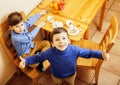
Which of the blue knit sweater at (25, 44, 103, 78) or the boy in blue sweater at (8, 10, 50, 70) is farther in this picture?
the boy in blue sweater at (8, 10, 50, 70)

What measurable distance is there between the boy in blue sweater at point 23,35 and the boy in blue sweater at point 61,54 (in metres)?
0.25

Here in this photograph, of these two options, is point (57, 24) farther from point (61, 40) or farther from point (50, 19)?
point (61, 40)

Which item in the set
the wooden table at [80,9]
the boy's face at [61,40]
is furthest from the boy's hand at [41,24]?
the boy's face at [61,40]

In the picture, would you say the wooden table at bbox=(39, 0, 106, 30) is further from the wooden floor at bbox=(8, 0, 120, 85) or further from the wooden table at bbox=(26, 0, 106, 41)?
the wooden floor at bbox=(8, 0, 120, 85)

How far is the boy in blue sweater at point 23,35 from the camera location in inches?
69.0

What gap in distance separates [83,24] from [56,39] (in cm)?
51

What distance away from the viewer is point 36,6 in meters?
2.15

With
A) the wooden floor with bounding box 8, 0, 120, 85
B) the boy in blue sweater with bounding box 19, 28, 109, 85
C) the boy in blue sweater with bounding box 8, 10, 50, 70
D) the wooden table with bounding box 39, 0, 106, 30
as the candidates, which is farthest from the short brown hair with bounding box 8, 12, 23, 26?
the wooden floor with bounding box 8, 0, 120, 85

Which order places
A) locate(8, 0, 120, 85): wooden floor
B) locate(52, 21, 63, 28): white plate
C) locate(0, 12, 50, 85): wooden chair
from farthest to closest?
1. locate(8, 0, 120, 85): wooden floor
2. locate(52, 21, 63, 28): white plate
3. locate(0, 12, 50, 85): wooden chair

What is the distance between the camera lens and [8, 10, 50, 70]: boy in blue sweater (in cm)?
175

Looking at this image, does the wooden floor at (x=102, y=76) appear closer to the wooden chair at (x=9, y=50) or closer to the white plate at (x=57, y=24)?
the wooden chair at (x=9, y=50)

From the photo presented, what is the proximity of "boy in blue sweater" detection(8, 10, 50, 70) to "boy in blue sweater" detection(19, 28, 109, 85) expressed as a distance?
0.83ft

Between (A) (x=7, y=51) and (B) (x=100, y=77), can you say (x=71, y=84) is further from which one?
(A) (x=7, y=51)

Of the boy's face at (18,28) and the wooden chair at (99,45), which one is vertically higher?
the boy's face at (18,28)
